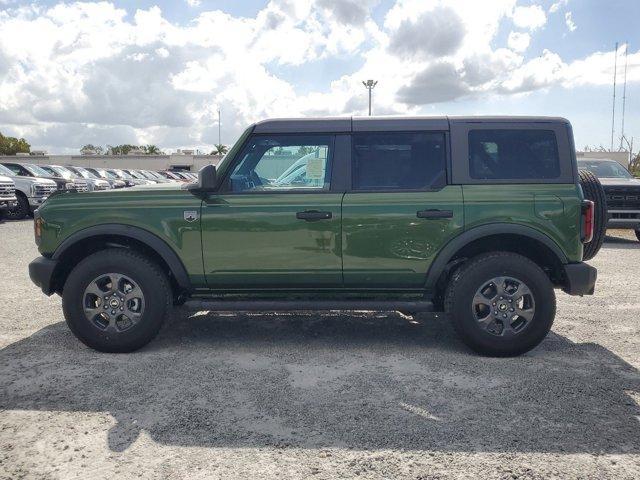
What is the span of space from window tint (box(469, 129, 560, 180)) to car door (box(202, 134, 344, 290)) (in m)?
1.16

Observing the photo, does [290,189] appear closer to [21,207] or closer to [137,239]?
[137,239]

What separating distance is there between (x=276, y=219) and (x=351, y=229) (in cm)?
60

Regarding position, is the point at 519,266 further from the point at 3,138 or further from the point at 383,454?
the point at 3,138

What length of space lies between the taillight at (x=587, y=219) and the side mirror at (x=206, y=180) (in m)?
2.91

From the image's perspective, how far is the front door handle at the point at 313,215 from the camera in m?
4.33

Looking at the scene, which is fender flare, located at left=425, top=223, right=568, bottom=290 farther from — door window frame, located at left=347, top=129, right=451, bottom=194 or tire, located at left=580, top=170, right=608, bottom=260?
tire, located at left=580, top=170, right=608, bottom=260

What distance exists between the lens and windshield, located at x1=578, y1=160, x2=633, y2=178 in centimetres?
1198

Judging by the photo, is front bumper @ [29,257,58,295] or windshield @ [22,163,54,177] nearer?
front bumper @ [29,257,58,295]

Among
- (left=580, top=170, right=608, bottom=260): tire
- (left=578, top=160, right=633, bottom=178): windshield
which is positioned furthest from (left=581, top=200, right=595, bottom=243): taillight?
(left=578, top=160, right=633, bottom=178): windshield

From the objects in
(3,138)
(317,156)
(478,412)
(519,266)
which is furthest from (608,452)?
(3,138)

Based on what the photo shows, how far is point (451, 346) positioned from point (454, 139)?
1746mm

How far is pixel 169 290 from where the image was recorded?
448 centimetres

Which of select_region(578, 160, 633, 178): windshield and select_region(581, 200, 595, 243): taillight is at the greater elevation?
select_region(578, 160, 633, 178): windshield

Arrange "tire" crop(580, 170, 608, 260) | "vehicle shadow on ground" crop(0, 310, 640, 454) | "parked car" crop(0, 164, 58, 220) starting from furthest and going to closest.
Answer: "parked car" crop(0, 164, 58, 220), "tire" crop(580, 170, 608, 260), "vehicle shadow on ground" crop(0, 310, 640, 454)
